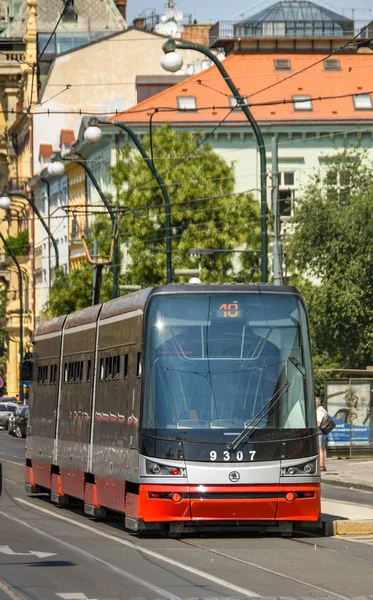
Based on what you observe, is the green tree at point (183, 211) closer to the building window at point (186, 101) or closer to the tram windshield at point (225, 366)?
the building window at point (186, 101)

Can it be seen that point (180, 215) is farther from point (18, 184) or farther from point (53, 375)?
point (18, 184)

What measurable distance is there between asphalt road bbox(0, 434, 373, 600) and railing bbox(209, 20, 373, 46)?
63400mm

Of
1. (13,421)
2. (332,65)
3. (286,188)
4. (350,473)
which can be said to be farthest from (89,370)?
(332,65)

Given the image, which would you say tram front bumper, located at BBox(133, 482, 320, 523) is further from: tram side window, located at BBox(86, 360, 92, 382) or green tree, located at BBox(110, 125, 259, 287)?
green tree, located at BBox(110, 125, 259, 287)

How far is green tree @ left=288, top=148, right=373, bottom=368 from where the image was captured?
47281 mm

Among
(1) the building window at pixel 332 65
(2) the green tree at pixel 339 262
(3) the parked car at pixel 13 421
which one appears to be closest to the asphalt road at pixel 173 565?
(2) the green tree at pixel 339 262

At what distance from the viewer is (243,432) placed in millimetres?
17828

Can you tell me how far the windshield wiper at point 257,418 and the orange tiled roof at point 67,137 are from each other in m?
69.9

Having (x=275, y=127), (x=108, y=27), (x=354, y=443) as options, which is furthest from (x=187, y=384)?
(x=108, y=27)

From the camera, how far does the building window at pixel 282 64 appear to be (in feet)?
246

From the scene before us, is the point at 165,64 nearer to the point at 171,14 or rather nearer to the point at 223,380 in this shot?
the point at 223,380

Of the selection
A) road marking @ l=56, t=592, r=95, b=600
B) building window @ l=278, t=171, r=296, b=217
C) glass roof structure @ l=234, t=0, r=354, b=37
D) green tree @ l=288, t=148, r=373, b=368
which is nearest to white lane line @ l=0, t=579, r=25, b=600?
road marking @ l=56, t=592, r=95, b=600

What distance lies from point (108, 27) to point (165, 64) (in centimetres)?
8001

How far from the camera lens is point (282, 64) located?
247ft
